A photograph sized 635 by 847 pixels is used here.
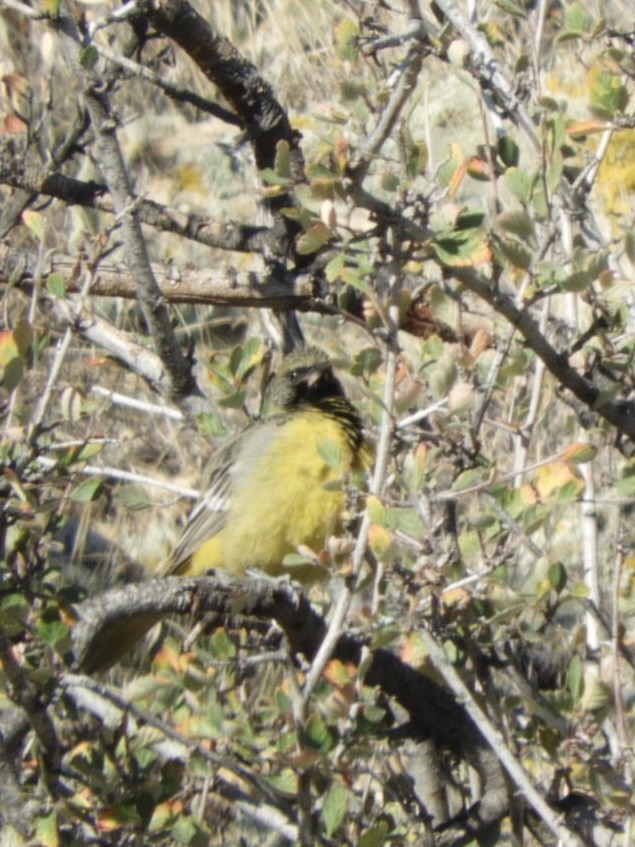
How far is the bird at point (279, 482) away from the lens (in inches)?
142

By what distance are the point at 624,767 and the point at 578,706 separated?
0.50ft

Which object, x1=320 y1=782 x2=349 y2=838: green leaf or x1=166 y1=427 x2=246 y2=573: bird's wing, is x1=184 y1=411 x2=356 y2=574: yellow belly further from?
x1=320 y1=782 x2=349 y2=838: green leaf

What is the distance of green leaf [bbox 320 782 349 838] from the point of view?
2.06m

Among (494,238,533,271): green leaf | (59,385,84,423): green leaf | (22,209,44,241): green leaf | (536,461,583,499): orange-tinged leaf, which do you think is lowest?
(536,461,583,499): orange-tinged leaf

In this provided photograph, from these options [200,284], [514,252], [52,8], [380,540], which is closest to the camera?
[380,540]

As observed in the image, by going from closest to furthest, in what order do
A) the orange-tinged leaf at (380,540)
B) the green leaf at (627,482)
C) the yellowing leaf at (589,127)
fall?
the orange-tinged leaf at (380,540)
the yellowing leaf at (589,127)
the green leaf at (627,482)

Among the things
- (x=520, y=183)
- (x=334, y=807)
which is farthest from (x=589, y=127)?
(x=334, y=807)

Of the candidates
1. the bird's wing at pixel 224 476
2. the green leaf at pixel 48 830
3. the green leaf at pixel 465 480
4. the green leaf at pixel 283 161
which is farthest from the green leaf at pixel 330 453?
the bird's wing at pixel 224 476

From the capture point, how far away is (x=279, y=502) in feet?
12.0

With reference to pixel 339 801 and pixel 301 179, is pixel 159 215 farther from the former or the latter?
pixel 339 801

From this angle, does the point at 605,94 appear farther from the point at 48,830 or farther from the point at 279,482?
the point at 279,482

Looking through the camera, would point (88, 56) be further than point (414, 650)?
Yes

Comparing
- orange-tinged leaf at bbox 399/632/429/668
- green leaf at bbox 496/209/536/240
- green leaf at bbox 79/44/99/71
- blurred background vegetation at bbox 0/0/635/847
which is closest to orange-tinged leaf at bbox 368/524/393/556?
blurred background vegetation at bbox 0/0/635/847

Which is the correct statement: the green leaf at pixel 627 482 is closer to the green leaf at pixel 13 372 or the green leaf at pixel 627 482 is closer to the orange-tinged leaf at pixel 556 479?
the orange-tinged leaf at pixel 556 479
